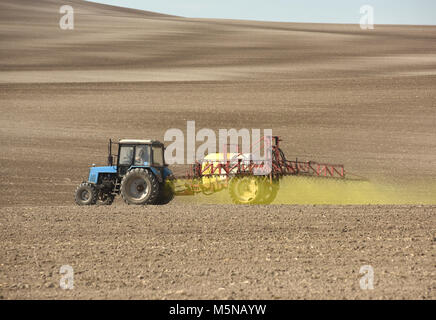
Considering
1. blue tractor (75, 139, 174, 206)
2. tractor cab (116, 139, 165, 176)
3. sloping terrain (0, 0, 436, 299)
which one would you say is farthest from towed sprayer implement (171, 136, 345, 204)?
tractor cab (116, 139, 165, 176)

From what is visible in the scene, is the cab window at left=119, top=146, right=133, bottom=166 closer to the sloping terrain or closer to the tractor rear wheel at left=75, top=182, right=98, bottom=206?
the tractor rear wheel at left=75, top=182, right=98, bottom=206

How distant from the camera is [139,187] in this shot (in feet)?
47.5

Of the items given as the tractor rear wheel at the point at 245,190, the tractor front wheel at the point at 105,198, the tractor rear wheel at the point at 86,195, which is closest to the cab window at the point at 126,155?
the tractor rear wheel at the point at 86,195

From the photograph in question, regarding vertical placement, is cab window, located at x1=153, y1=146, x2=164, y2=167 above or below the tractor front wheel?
above

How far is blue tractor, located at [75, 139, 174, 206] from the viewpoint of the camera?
14312 mm

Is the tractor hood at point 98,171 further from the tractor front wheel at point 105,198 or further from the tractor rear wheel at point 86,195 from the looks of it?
the tractor front wheel at point 105,198

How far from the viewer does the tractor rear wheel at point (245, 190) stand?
583 inches

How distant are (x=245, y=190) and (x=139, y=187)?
266cm

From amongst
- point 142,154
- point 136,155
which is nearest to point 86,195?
point 136,155

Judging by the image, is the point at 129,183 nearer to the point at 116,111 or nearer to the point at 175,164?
the point at 175,164

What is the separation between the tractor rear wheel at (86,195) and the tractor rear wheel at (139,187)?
3.10 feet

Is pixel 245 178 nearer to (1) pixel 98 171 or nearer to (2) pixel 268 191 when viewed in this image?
(2) pixel 268 191

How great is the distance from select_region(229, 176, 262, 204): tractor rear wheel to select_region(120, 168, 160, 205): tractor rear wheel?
1.92 m

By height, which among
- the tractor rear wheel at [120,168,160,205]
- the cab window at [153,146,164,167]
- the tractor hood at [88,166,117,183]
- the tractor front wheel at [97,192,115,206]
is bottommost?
the tractor front wheel at [97,192,115,206]
